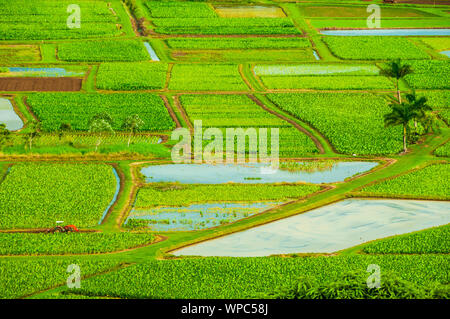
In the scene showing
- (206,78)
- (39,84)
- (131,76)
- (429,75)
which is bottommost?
(39,84)

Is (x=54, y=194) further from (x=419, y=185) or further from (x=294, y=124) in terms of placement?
(x=419, y=185)

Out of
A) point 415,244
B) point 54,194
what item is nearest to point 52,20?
point 54,194

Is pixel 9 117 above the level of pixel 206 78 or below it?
below

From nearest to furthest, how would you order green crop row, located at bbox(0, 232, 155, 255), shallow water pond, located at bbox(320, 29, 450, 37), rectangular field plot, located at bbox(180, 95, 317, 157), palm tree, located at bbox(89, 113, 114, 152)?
green crop row, located at bbox(0, 232, 155, 255)
palm tree, located at bbox(89, 113, 114, 152)
rectangular field plot, located at bbox(180, 95, 317, 157)
shallow water pond, located at bbox(320, 29, 450, 37)

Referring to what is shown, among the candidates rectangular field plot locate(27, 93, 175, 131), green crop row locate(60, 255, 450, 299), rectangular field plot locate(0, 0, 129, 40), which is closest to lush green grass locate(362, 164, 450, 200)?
green crop row locate(60, 255, 450, 299)

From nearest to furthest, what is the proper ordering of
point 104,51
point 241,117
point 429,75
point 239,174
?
point 239,174
point 241,117
point 429,75
point 104,51

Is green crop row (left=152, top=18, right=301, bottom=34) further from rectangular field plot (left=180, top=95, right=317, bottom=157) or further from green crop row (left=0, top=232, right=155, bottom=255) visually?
green crop row (left=0, top=232, right=155, bottom=255)
